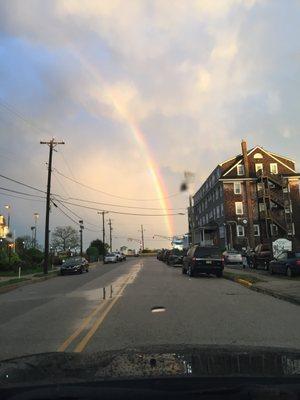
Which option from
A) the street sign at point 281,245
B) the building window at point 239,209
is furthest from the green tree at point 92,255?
the street sign at point 281,245

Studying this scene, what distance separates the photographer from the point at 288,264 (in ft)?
88.0

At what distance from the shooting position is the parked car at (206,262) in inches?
1198

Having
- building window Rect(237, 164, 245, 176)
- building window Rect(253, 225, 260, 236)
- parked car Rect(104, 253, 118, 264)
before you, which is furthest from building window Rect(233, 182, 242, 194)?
parked car Rect(104, 253, 118, 264)

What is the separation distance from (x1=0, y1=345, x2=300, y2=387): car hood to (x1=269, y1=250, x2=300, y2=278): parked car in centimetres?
2180

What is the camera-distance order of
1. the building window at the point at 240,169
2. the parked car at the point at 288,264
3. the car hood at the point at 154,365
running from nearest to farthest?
the car hood at the point at 154,365 → the parked car at the point at 288,264 → the building window at the point at 240,169

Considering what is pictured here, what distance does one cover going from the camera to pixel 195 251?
102 feet

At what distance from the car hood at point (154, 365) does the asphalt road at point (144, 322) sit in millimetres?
4071

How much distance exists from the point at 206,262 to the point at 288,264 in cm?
527

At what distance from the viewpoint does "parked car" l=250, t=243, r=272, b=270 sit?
118 feet

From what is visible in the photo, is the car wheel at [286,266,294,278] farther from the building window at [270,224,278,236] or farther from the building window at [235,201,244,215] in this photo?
the building window at [235,201,244,215]

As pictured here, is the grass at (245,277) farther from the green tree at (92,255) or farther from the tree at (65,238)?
the tree at (65,238)

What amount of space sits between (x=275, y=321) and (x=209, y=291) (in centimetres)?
848

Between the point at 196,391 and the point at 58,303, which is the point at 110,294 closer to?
the point at 58,303

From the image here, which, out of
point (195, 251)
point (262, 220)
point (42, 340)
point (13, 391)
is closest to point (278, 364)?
point (13, 391)
